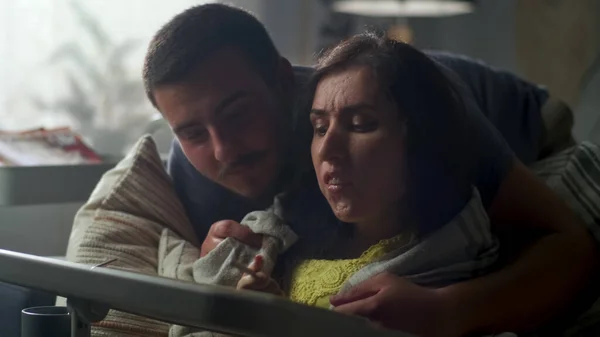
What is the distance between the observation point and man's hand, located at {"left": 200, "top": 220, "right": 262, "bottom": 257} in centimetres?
75

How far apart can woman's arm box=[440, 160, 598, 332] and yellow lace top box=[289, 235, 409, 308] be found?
0.06 m

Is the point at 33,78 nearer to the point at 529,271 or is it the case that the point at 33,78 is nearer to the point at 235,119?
the point at 235,119

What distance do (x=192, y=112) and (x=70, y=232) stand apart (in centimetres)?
35

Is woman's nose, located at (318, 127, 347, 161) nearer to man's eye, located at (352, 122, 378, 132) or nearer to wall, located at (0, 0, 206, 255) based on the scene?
man's eye, located at (352, 122, 378, 132)

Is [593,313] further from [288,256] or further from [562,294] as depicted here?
[288,256]

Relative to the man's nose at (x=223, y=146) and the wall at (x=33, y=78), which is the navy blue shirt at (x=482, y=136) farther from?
the wall at (x=33, y=78)

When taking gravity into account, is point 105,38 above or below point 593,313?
→ above

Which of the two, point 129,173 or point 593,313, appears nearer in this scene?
point 593,313

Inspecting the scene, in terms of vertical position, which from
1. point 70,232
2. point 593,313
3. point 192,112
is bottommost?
point 70,232

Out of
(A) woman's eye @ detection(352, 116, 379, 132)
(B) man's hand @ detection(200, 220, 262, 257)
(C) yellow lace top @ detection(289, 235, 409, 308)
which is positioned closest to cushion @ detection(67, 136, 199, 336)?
(B) man's hand @ detection(200, 220, 262, 257)

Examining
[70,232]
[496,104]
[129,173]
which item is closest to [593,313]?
[496,104]

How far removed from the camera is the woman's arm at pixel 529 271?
64 centimetres

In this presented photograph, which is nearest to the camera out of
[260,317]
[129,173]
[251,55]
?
[260,317]

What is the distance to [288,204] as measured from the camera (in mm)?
734
